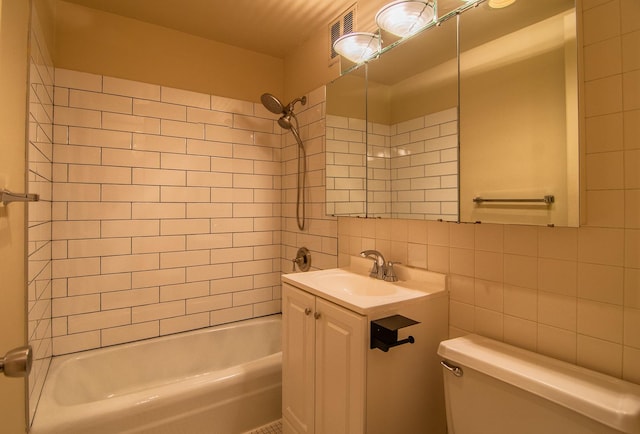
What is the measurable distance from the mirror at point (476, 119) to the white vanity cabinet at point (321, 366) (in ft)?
2.09

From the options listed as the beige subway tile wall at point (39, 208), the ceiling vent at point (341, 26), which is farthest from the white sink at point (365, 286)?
the ceiling vent at point (341, 26)

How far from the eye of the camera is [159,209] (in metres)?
2.16

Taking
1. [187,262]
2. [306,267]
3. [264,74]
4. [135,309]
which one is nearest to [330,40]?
[264,74]

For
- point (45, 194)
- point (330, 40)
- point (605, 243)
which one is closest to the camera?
point (605, 243)

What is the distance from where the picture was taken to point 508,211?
1160mm

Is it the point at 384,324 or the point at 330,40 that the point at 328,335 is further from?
the point at 330,40

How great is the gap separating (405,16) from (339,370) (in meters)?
1.60

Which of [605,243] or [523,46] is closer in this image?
[605,243]

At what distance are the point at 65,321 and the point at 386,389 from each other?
192 cm

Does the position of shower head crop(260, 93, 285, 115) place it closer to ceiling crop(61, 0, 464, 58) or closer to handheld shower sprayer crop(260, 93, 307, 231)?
handheld shower sprayer crop(260, 93, 307, 231)

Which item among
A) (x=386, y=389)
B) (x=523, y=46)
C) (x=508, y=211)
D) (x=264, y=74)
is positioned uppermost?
(x=264, y=74)

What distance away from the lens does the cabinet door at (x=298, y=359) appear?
141 centimetres

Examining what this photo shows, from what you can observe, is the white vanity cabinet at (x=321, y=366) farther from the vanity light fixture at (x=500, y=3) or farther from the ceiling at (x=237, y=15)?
the ceiling at (x=237, y=15)

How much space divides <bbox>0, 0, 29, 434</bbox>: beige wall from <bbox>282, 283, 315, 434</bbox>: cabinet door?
0.99 m
